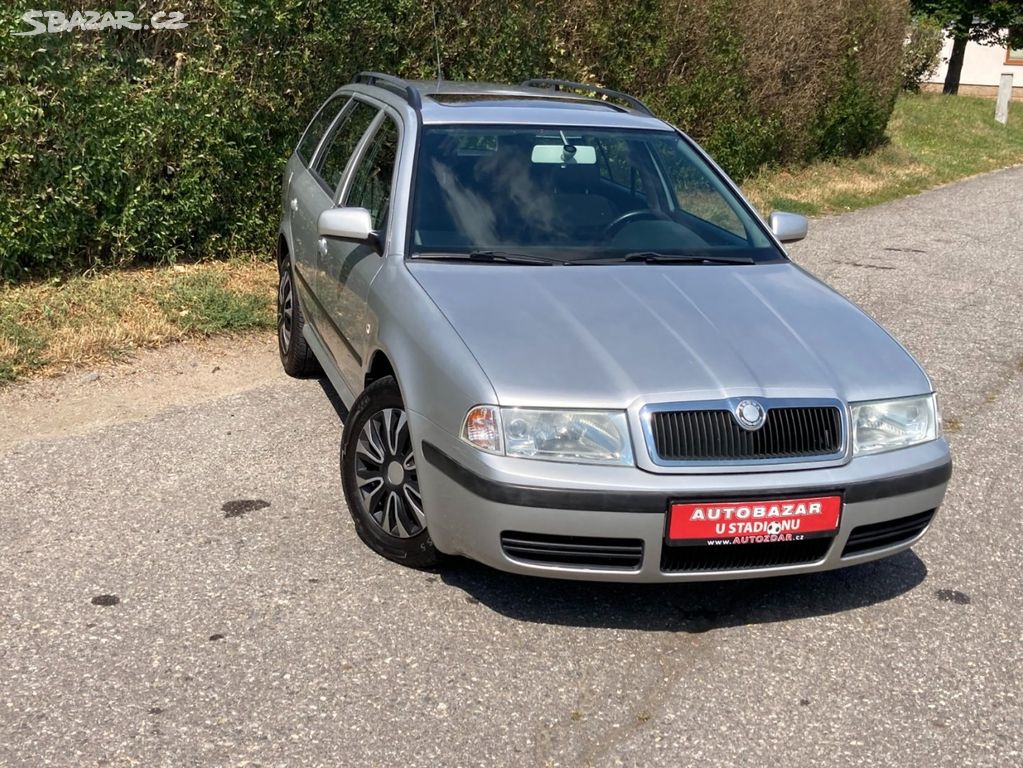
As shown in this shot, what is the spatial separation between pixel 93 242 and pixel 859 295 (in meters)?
5.65

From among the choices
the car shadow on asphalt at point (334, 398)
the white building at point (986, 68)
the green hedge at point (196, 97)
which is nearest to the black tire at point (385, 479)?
the car shadow on asphalt at point (334, 398)

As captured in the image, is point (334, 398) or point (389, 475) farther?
point (334, 398)

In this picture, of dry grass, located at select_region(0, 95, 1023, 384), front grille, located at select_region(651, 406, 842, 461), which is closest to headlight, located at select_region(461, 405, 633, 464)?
front grille, located at select_region(651, 406, 842, 461)

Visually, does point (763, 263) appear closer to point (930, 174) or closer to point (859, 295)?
point (859, 295)

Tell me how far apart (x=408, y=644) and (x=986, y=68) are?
45257mm

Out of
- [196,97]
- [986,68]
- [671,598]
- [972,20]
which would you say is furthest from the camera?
[986,68]

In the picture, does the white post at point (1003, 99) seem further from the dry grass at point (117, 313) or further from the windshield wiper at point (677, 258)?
the windshield wiper at point (677, 258)

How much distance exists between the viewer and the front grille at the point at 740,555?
3.81m

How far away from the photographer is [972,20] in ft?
114

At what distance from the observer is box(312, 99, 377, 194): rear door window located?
232 inches

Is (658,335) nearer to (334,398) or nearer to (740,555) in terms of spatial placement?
(740,555)

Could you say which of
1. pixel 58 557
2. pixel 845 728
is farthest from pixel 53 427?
pixel 845 728

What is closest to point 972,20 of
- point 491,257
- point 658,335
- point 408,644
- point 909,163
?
point 909,163

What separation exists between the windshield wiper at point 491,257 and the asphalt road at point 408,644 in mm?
1081
